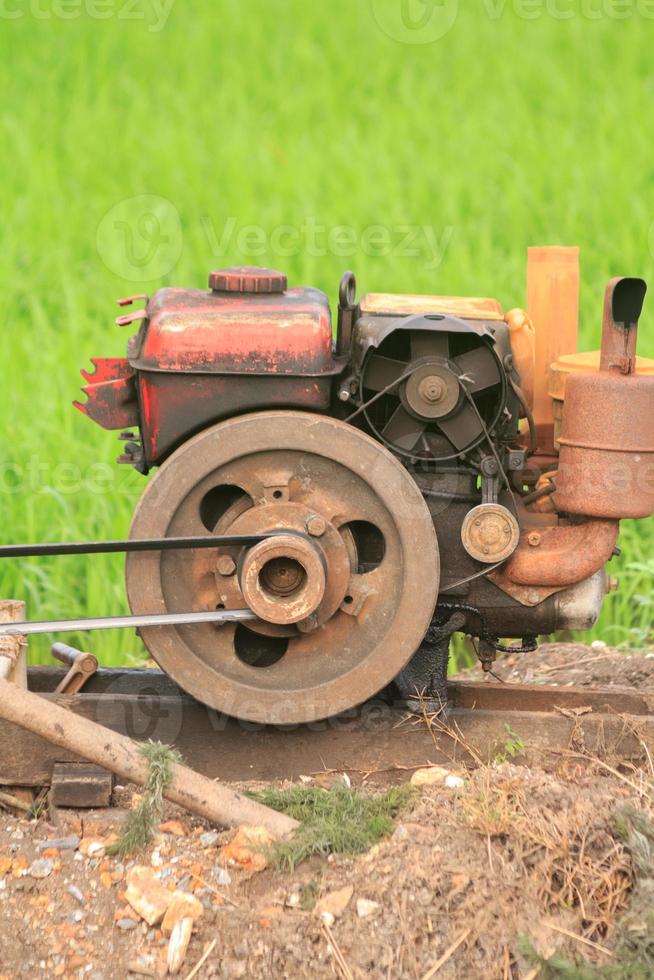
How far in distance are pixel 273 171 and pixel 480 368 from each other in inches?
179

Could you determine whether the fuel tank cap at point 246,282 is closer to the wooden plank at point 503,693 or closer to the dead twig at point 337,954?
the wooden plank at point 503,693

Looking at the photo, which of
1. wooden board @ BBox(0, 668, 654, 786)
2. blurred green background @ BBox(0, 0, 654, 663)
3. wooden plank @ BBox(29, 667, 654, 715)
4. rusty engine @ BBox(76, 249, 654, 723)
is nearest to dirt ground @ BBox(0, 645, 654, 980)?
wooden board @ BBox(0, 668, 654, 786)

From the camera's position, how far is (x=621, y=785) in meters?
3.59

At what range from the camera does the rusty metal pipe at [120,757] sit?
10.9ft

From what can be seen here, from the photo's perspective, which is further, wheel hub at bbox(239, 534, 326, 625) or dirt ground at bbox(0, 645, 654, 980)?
wheel hub at bbox(239, 534, 326, 625)

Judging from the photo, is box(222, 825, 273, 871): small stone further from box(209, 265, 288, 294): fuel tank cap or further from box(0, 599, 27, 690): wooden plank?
box(209, 265, 288, 294): fuel tank cap

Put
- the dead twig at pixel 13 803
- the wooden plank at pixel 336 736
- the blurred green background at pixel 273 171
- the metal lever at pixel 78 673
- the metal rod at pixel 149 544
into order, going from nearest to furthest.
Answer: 1. the metal rod at pixel 149 544
2. the dead twig at pixel 13 803
3. the wooden plank at pixel 336 736
4. the metal lever at pixel 78 673
5. the blurred green background at pixel 273 171

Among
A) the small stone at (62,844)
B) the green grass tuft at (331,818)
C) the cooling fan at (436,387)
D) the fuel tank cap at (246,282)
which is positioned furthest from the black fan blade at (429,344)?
the small stone at (62,844)

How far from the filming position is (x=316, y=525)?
11.9 ft

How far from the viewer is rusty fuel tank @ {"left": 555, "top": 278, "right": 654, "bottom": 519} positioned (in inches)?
143

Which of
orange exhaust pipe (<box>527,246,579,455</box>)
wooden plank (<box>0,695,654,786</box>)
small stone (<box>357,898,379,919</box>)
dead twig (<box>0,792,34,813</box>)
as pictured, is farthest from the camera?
orange exhaust pipe (<box>527,246,579,455</box>)

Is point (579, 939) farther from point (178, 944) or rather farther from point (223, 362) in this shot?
point (223, 362)

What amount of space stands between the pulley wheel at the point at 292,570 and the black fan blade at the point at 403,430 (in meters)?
0.15

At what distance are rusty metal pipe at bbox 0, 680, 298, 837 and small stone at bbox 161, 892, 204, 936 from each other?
25cm
